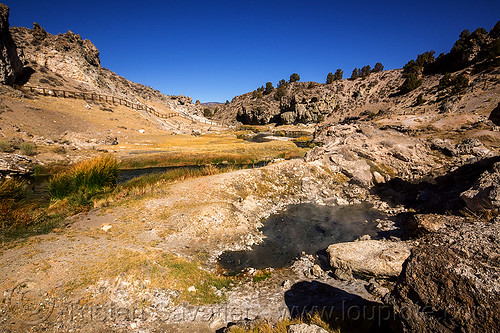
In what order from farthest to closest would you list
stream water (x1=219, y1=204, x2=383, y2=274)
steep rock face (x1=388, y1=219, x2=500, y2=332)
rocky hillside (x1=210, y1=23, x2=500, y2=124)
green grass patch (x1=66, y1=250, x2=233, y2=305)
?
rocky hillside (x1=210, y1=23, x2=500, y2=124) → stream water (x1=219, y1=204, x2=383, y2=274) → green grass patch (x1=66, y1=250, x2=233, y2=305) → steep rock face (x1=388, y1=219, x2=500, y2=332)

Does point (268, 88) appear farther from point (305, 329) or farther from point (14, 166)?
point (305, 329)

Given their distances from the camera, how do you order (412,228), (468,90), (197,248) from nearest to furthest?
(197,248) < (412,228) < (468,90)

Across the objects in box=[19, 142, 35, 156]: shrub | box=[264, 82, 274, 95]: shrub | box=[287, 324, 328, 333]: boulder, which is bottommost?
box=[287, 324, 328, 333]: boulder

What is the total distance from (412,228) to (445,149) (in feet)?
54.9

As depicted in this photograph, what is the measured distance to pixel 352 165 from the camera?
72.7 feet

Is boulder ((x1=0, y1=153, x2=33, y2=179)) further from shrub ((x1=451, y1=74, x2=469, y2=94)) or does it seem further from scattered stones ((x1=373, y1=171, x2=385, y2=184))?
shrub ((x1=451, y1=74, x2=469, y2=94))

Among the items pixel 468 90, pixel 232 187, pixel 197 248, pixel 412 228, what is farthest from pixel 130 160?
pixel 468 90

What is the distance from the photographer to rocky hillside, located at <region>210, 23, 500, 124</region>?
213 feet

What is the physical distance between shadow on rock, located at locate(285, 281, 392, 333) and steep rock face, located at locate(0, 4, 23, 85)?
251 ft

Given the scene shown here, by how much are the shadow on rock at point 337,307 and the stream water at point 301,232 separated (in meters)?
2.06

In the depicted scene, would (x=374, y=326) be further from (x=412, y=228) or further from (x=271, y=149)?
(x=271, y=149)

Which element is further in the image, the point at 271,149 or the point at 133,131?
the point at 133,131

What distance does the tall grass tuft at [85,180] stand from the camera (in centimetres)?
1338

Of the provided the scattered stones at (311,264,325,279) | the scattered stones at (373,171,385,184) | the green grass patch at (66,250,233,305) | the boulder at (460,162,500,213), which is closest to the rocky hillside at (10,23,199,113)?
Answer: the green grass patch at (66,250,233,305)
